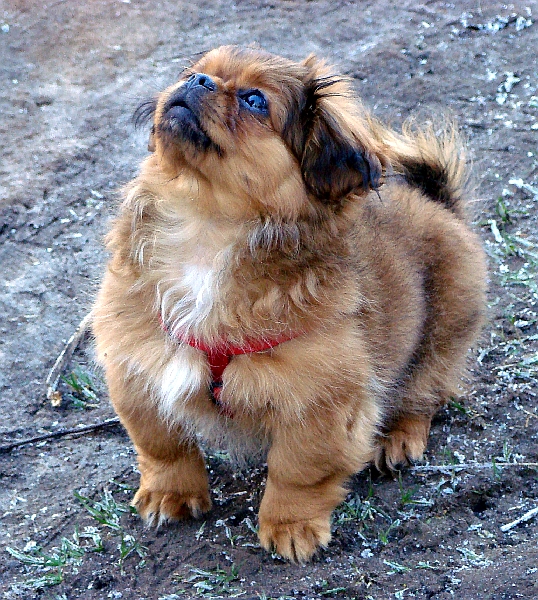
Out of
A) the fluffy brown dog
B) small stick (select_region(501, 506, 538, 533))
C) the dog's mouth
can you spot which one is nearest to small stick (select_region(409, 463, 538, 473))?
small stick (select_region(501, 506, 538, 533))

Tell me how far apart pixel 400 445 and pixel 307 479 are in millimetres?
839

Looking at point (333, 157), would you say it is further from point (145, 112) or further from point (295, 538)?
point (295, 538)

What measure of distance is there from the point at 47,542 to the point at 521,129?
4.67 meters

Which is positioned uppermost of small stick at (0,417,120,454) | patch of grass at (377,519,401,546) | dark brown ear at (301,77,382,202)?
dark brown ear at (301,77,382,202)

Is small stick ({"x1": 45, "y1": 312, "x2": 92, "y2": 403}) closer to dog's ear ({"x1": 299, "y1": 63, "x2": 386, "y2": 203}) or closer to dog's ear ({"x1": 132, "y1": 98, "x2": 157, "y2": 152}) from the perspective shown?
dog's ear ({"x1": 132, "y1": 98, "x2": 157, "y2": 152})

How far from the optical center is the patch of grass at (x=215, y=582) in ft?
11.0

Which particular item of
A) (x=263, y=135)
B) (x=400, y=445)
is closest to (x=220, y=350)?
(x=263, y=135)

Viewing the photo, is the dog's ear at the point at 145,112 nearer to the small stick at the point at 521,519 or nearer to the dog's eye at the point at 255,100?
the dog's eye at the point at 255,100

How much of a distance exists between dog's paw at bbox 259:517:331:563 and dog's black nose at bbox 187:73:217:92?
179cm

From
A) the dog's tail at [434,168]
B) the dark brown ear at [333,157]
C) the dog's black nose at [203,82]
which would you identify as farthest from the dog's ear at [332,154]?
the dog's tail at [434,168]

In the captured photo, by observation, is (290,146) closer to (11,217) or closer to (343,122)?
(343,122)

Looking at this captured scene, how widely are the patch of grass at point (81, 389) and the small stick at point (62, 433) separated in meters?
0.18

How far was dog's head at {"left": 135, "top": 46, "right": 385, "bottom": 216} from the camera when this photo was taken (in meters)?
3.04

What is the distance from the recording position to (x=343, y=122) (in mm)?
3227
